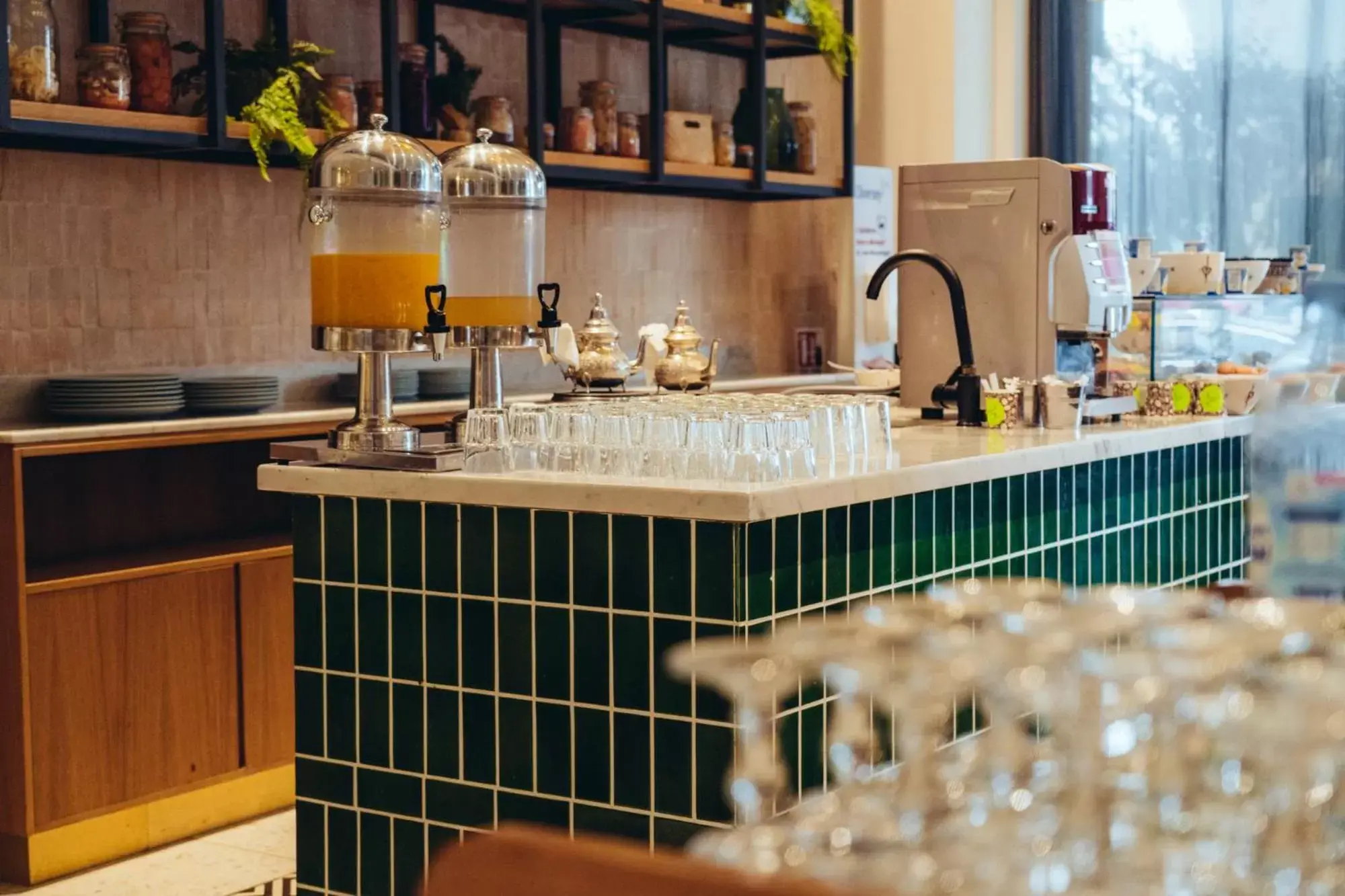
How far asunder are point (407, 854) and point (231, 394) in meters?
2.04

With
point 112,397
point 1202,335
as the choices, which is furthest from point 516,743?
point 1202,335

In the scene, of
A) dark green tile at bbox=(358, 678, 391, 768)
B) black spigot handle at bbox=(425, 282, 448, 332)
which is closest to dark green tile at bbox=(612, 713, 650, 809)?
dark green tile at bbox=(358, 678, 391, 768)

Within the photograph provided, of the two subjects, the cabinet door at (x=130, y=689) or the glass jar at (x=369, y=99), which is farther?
the glass jar at (x=369, y=99)

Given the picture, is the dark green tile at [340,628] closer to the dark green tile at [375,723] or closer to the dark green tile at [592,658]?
the dark green tile at [375,723]

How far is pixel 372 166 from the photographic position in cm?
296

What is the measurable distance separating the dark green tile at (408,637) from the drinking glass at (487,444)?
243 millimetres

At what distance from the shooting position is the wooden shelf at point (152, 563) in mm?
4051

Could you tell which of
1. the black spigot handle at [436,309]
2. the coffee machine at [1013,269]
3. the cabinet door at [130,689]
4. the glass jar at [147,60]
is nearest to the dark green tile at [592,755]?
the black spigot handle at [436,309]

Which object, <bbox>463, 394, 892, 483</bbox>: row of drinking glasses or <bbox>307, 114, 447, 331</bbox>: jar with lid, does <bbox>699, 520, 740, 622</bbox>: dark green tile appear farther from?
<bbox>307, 114, 447, 331</bbox>: jar with lid

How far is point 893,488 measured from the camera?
2.77 m

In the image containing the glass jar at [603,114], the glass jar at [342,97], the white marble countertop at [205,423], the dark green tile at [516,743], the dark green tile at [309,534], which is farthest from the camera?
the glass jar at [603,114]

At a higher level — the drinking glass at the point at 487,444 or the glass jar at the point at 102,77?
the glass jar at the point at 102,77

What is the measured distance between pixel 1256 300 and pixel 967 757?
398 centimetres

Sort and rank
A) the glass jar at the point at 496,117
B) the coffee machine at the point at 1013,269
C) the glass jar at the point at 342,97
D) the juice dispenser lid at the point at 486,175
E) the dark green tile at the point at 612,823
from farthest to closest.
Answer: the glass jar at the point at 496,117
the glass jar at the point at 342,97
the coffee machine at the point at 1013,269
the juice dispenser lid at the point at 486,175
the dark green tile at the point at 612,823
